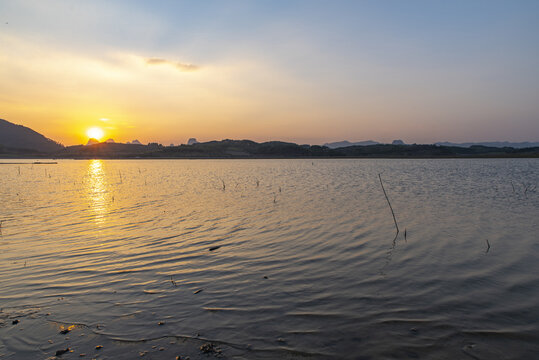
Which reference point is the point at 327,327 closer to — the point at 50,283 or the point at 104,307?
the point at 104,307

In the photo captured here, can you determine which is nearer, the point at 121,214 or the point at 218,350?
the point at 218,350

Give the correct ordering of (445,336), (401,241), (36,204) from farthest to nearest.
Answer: (36,204) < (401,241) < (445,336)

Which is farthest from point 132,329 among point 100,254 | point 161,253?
point 100,254

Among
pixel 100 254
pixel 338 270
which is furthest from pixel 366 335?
pixel 100 254

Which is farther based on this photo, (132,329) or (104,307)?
(104,307)

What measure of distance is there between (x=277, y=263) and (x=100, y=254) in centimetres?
662

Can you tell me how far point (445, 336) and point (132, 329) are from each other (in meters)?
6.26

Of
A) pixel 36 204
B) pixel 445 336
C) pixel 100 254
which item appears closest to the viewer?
pixel 445 336

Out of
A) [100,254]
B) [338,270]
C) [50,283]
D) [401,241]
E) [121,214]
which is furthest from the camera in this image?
[121,214]

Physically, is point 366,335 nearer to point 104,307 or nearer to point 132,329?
point 132,329

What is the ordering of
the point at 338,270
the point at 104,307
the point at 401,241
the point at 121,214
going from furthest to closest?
the point at 121,214 → the point at 401,241 → the point at 338,270 → the point at 104,307

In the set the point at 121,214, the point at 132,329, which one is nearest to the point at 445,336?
the point at 132,329

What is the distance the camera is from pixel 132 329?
6652 millimetres

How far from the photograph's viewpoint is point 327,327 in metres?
6.65
